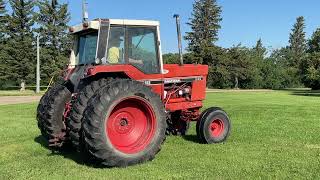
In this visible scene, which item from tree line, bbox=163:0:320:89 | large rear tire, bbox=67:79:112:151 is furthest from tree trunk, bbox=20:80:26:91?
large rear tire, bbox=67:79:112:151

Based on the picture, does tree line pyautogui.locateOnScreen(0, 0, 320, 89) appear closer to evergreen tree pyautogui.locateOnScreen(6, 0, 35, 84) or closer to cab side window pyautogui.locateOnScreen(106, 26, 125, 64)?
evergreen tree pyautogui.locateOnScreen(6, 0, 35, 84)

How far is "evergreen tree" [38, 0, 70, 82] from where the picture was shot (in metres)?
63.7

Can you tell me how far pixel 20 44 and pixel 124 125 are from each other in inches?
2181

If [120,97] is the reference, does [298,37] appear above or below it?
above

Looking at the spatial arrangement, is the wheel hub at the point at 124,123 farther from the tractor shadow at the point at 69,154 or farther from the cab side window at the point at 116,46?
the cab side window at the point at 116,46

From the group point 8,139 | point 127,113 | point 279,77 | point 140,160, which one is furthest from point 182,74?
point 279,77

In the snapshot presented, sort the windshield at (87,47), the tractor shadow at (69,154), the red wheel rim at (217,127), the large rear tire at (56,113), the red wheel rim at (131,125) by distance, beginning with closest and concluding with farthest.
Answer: the red wheel rim at (131,125)
the tractor shadow at (69,154)
the windshield at (87,47)
the large rear tire at (56,113)
the red wheel rim at (217,127)

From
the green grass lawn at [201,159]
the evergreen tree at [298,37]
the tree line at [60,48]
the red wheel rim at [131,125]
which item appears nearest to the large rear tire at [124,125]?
the red wheel rim at [131,125]

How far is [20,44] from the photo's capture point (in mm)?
61656

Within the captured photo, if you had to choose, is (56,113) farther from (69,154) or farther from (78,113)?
(78,113)

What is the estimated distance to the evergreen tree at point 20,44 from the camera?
6147 centimetres

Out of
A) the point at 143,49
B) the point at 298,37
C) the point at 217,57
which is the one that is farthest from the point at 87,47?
the point at 298,37

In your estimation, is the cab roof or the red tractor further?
the cab roof

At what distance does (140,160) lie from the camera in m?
8.74
